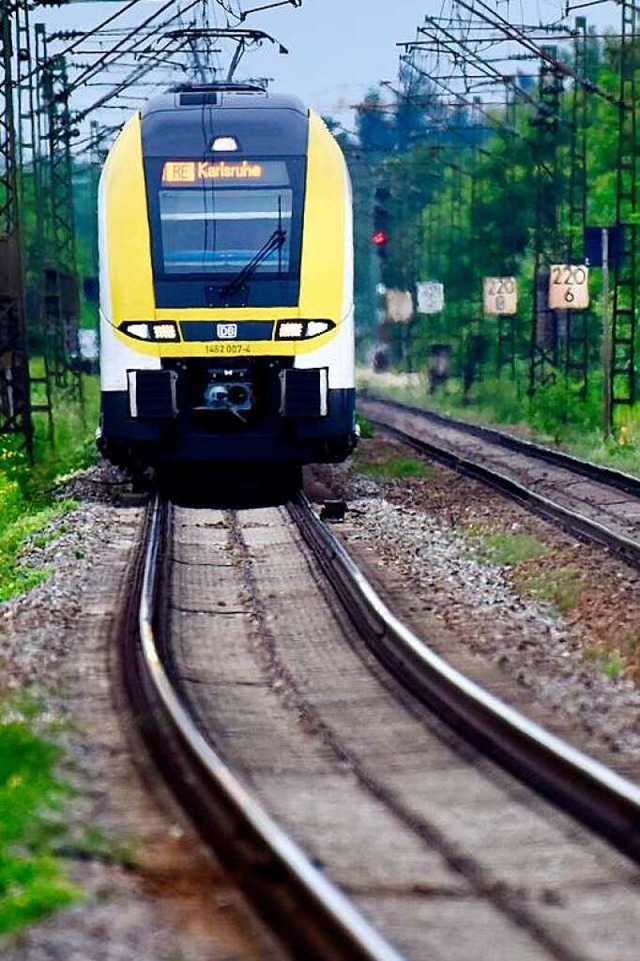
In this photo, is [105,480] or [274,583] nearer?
[274,583]

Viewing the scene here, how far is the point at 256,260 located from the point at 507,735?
1072 centimetres

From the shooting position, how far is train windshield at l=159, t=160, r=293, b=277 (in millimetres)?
18484

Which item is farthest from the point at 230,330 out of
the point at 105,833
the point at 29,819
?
the point at 105,833

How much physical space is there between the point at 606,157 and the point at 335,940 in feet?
128

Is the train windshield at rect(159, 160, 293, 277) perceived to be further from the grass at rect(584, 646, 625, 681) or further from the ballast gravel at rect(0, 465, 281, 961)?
the grass at rect(584, 646, 625, 681)

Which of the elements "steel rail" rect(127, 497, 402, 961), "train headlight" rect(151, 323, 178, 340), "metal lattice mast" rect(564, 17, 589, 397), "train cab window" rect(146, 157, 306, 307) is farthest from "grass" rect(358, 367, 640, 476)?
"steel rail" rect(127, 497, 402, 961)

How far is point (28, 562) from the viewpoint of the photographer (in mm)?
15773

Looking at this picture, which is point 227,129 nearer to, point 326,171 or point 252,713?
point 326,171

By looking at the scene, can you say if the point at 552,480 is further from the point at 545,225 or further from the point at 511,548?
the point at 545,225

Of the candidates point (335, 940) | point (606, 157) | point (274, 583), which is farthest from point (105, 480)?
point (606, 157)

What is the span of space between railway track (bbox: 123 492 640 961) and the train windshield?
608cm

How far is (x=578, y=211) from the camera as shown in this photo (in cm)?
4362

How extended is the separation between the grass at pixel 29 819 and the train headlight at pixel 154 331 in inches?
359

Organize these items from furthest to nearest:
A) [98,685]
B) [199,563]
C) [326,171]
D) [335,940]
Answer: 1. [326,171]
2. [199,563]
3. [98,685]
4. [335,940]
